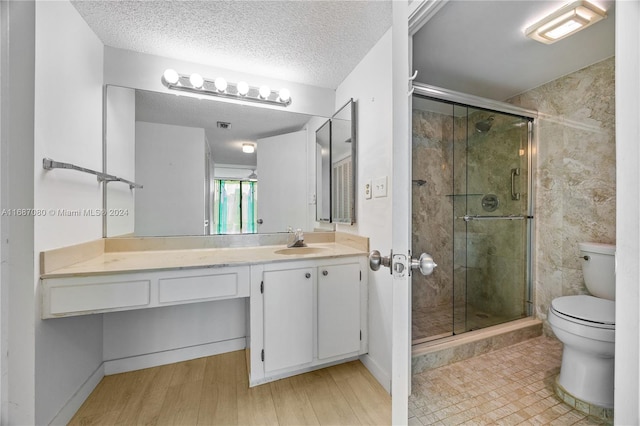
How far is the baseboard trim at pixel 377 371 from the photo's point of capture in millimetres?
Result: 1506

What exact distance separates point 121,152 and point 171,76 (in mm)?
621

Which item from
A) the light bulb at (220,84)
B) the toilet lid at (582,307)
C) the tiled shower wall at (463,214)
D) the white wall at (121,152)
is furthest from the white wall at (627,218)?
the white wall at (121,152)

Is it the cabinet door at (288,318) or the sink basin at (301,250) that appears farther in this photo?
the sink basin at (301,250)

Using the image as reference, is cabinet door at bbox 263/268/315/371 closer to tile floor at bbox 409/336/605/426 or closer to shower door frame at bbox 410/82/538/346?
tile floor at bbox 409/336/605/426

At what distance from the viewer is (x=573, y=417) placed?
0.98 meters

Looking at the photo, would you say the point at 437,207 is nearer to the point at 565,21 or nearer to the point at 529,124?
the point at 529,124

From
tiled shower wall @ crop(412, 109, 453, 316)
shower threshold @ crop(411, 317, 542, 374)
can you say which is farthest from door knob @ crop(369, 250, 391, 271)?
tiled shower wall @ crop(412, 109, 453, 316)

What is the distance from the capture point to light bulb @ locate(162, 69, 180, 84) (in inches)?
66.1

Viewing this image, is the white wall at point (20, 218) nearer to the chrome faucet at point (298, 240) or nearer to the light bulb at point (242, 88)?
the light bulb at point (242, 88)

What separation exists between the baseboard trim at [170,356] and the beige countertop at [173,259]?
2.32ft

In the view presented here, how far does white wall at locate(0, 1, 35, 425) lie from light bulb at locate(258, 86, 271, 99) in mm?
1160

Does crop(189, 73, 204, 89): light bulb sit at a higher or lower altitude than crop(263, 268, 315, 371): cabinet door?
higher

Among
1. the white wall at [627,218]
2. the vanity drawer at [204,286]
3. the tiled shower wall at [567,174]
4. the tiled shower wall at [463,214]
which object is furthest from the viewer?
the tiled shower wall at [463,214]

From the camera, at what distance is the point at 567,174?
0.92m
